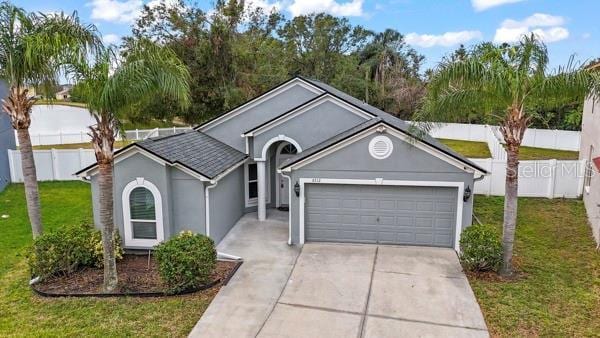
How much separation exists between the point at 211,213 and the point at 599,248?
10740 mm

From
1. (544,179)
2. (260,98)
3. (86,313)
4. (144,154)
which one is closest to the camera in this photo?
(86,313)

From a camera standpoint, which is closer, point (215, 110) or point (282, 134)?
point (282, 134)

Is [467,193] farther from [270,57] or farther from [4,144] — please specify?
[270,57]


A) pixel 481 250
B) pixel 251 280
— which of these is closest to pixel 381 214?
pixel 481 250

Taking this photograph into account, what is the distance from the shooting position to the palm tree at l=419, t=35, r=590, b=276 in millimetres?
9047

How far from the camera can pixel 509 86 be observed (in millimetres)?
9047

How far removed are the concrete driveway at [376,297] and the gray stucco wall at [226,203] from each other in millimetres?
2687

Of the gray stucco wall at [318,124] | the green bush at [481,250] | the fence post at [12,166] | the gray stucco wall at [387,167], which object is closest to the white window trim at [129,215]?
the gray stucco wall at [387,167]

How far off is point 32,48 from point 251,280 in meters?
6.69

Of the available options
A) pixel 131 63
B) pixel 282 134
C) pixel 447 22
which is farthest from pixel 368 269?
pixel 447 22

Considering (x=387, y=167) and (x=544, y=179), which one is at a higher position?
(x=387, y=167)

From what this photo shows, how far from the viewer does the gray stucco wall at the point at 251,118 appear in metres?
15.5

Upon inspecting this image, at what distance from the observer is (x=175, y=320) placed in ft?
26.6

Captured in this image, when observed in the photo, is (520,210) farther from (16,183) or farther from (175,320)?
(16,183)
